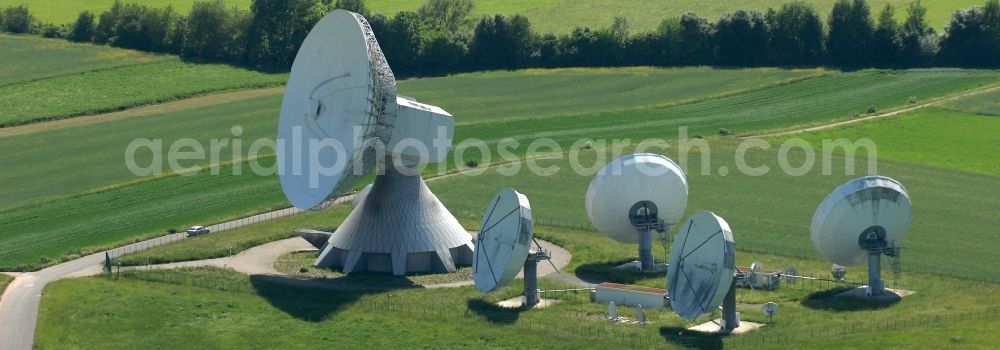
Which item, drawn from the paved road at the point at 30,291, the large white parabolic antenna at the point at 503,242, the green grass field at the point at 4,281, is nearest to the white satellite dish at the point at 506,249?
the large white parabolic antenna at the point at 503,242

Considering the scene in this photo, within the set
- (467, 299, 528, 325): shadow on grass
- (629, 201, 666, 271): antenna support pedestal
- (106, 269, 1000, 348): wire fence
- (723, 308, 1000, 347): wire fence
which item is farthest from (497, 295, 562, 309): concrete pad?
(723, 308, 1000, 347): wire fence

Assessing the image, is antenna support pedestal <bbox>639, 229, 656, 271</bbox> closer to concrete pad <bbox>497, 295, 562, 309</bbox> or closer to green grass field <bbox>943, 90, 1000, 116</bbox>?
concrete pad <bbox>497, 295, 562, 309</bbox>

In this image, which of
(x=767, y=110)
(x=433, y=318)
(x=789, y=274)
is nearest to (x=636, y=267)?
(x=789, y=274)

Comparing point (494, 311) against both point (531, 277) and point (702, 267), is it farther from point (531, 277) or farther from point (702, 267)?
point (702, 267)

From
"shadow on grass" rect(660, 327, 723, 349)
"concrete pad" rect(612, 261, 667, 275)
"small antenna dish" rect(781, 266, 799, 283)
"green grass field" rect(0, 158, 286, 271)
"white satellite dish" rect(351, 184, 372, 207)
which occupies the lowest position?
"shadow on grass" rect(660, 327, 723, 349)

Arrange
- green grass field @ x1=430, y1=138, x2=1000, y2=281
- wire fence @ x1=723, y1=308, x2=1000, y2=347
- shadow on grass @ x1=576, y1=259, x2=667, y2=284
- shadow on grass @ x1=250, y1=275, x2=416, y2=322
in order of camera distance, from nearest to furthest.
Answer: wire fence @ x1=723, y1=308, x2=1000, y2=347 < shadow on grass @ x1=250, y1=275, x2=416, y2=322 < shadow on grass @ x1=576, y1=259, x2=667, y2=284 < green grass field @ x1=430, y1=138, x2=1000, y2=281

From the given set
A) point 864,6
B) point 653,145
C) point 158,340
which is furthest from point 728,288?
point 864,6

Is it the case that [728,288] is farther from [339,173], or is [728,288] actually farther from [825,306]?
[339,173]
